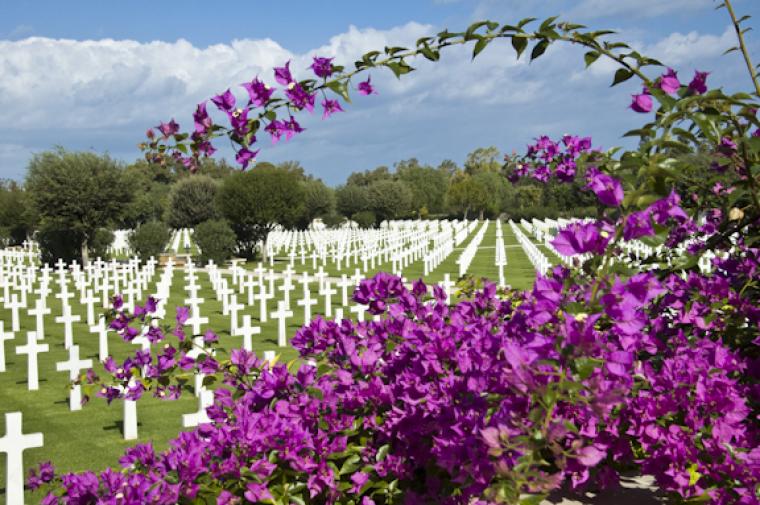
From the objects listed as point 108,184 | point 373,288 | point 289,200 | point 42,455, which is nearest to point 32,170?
point 108,184

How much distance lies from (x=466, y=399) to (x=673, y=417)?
0.78 m

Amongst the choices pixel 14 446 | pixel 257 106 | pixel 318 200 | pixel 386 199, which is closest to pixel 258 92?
pixel 257 106

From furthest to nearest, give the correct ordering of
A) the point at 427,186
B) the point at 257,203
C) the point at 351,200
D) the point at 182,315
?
the point at 427,186
the point at 351,200
the point at 257,203
the point at 182,315

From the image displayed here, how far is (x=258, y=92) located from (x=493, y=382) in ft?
4.27

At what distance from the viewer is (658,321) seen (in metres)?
2.99

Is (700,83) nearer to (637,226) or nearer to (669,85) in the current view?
(669,85)

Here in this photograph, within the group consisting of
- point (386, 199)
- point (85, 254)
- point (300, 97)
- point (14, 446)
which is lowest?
point (14, 446)

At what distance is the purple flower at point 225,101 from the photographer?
271cm

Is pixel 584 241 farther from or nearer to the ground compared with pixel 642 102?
nearer to the ground

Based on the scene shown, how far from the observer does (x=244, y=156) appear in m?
2.77

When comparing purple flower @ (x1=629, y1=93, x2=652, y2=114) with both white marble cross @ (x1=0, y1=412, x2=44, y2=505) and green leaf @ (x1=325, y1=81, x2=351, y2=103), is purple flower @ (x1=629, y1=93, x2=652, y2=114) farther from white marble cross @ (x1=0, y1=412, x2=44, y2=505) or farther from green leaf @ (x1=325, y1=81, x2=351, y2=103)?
white marble cross @ (x1=0, y1=412, x2=44, y2=505)

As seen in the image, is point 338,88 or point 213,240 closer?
point 338,88

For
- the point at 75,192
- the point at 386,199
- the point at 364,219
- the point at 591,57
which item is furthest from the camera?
the point at 386,199

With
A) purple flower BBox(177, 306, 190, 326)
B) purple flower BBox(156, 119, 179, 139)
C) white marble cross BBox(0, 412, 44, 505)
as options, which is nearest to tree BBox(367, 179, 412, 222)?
white marble cross BBox(0, 412, 44, 505)
